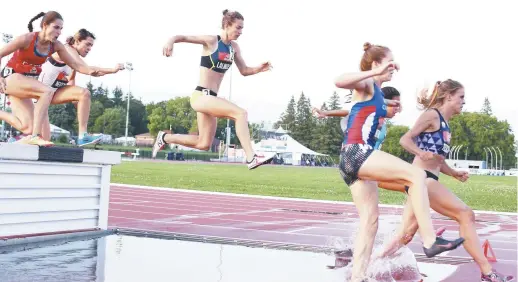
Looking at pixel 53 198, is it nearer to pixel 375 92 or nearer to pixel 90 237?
pixel 90 237

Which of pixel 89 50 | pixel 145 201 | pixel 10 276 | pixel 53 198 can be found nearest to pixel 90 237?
pixel 53 198

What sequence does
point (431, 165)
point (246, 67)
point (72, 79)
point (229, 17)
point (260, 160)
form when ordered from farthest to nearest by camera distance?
point (72, 79) < point (246, 67) < point (260, 160) < point (229, 17) < point (431, 165)

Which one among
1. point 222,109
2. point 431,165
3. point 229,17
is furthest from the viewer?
point 222,109

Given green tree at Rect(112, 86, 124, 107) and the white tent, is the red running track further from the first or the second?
green tree at Rect(112, 86, 124, 107)

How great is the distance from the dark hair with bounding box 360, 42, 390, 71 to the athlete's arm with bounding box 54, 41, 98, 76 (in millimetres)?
3928

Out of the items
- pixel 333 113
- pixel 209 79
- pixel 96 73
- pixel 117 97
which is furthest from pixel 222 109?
pixel 117 97

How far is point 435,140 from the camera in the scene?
608cm

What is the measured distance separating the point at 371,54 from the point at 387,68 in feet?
1.39

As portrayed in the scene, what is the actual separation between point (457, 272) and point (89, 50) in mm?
5449

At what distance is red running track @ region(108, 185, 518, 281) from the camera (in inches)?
365

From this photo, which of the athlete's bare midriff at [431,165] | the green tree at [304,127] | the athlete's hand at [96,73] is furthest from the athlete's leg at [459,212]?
the green tree at [304,127]

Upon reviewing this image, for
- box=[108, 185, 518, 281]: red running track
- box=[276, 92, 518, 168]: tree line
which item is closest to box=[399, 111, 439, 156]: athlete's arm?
box=[108, 185, 518, 281]: red running track

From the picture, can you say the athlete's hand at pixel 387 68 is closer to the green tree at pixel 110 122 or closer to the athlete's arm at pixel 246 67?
the athlete's arm at pixel 246 67

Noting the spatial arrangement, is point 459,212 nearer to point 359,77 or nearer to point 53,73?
point 359,77
